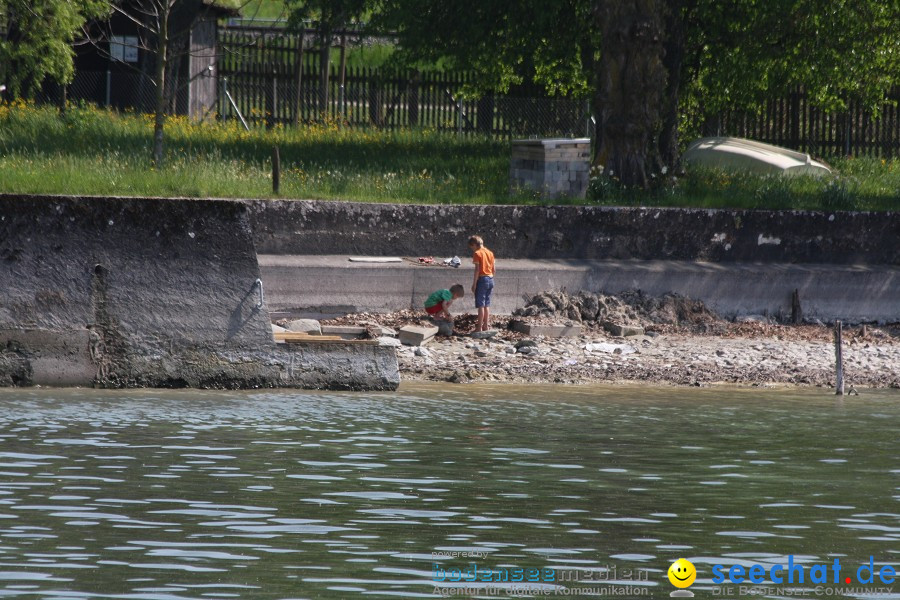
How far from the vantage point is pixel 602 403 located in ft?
46.0

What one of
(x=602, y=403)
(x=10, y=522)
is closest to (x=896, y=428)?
(x=602, y=403)

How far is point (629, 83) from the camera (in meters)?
22.6

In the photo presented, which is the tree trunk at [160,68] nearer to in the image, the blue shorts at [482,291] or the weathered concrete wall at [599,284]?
the weathered concrete wall at [599,284]

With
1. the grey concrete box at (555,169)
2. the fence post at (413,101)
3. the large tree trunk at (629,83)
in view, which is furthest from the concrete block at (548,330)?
the fence post at (413,101)

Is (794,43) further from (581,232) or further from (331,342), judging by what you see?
(331,342)

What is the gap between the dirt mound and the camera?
18.3m

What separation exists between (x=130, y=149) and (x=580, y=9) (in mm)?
8732

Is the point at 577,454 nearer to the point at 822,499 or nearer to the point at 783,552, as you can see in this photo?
the point at 822,499

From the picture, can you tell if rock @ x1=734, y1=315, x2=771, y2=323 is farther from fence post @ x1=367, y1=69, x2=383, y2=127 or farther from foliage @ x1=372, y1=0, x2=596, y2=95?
fence post @ x1=367, y1=69, x2=383, y2=127

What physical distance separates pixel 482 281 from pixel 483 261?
27 centimetres

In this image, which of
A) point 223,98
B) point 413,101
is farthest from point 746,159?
point 223,98

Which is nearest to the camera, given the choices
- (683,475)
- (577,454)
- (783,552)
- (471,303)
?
(783,552)

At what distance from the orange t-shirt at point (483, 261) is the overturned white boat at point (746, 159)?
8.18 metres

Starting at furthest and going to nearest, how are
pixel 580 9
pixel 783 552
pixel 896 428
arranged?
pixel 580 9, pixel 896 428, pixel 783 552
